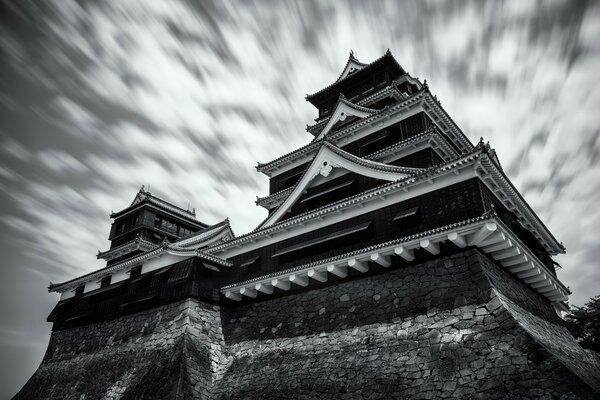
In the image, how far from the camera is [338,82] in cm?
2534

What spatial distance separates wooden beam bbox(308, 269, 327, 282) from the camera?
14.1m

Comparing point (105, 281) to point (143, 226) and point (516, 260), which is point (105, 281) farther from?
point (516, 260)

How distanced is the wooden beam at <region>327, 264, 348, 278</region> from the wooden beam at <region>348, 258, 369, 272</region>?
1.78 ft

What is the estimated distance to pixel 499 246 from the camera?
11.9 meters

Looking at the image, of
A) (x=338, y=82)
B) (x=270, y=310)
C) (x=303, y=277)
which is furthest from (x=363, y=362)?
(x=338, y=82)

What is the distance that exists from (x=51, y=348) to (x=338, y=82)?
2362 centimetres

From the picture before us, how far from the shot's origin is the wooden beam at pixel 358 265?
13.1 m

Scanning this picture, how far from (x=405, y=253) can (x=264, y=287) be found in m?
6.31

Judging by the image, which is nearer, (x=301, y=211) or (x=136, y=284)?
(x=301, y=211)

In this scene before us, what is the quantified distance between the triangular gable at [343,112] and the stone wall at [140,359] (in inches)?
479

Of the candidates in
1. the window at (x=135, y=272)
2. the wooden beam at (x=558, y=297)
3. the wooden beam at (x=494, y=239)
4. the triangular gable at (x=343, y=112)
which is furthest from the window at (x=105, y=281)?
the wooden beam at (x=558, y=297)

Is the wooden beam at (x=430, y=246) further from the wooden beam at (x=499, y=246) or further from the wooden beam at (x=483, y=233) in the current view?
the wooden beam at (x=499, y=246)

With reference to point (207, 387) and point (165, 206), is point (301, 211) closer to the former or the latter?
point (207, 387)

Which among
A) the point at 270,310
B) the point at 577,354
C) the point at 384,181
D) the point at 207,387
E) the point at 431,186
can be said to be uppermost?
the point at 384,181
